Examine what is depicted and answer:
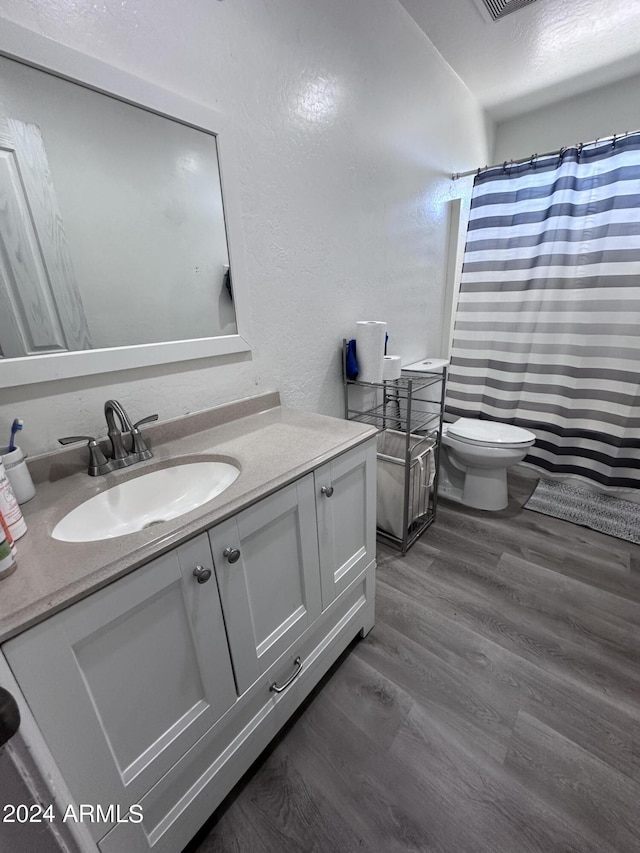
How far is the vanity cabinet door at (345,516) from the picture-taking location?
3.14ft

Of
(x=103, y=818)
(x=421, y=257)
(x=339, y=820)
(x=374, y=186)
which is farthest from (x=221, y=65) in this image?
(x=339, y=820)

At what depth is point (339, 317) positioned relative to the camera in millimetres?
1564

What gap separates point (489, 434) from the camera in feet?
6.48

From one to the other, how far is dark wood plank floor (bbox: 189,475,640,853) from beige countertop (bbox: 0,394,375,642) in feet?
2.74

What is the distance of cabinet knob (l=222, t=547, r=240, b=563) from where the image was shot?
702mm

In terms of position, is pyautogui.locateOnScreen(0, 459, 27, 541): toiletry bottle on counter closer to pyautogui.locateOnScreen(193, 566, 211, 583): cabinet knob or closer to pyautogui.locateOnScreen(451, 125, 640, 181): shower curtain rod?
pyautogui.locateOnScreen(193, 566, 211, 583): cabinet knob

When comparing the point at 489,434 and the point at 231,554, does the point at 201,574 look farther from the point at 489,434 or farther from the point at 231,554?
the point at 489,434

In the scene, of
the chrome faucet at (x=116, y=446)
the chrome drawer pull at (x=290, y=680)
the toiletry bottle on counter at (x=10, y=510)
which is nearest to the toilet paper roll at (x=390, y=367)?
the chrome faucet at (x=116, y=446)

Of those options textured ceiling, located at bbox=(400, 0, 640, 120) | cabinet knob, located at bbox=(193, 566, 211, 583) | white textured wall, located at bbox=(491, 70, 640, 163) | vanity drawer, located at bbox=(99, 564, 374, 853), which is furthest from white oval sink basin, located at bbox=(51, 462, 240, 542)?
white textured wall, located at bbox=(491, 70, 640, 163)

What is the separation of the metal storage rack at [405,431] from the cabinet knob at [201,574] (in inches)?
41.5

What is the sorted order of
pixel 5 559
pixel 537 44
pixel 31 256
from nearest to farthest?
pixel 5 559 < pixel 31 256 < pixel 537 44

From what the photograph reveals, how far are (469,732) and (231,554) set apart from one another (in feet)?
3.15

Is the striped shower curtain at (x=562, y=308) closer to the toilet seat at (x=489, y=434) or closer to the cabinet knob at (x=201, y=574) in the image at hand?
the toilet seat at (x=489, y=434)

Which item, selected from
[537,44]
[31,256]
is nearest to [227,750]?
[31,256]
